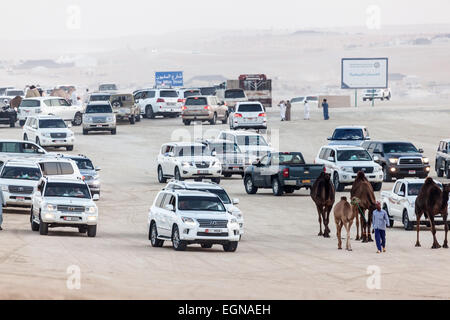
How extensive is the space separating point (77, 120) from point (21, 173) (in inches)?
1369

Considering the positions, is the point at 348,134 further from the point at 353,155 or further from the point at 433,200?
the point at 433,200

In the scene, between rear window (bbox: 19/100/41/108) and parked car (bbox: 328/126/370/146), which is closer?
parked car (bbox: 328/126/370/146)

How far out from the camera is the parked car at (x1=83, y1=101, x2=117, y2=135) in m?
64.0

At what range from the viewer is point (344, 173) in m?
42.7

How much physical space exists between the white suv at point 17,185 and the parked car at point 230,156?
480 inches

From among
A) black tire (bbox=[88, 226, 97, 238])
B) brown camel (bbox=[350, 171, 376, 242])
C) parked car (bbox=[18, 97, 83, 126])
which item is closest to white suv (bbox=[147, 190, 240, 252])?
black tire (bbox=[88, 226, 97, 238])

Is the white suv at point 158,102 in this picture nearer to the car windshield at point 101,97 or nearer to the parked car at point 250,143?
the car windshield at point 101,97

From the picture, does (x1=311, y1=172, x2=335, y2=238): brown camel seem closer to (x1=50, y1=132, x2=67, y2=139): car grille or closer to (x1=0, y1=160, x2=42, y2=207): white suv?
(x1=0, y1=160, x2=42, y2=207): white suv

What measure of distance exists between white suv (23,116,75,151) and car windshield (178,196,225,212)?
27.7m

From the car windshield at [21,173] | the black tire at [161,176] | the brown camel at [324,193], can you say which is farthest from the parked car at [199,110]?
the brown camel at [324,193]

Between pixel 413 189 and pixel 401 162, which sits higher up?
pixel 413 189

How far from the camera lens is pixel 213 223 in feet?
90.2

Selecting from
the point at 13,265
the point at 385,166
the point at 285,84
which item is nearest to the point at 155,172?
the point at 385,166

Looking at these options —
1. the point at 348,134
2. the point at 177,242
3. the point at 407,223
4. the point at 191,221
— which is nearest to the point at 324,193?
the point at 407,223
